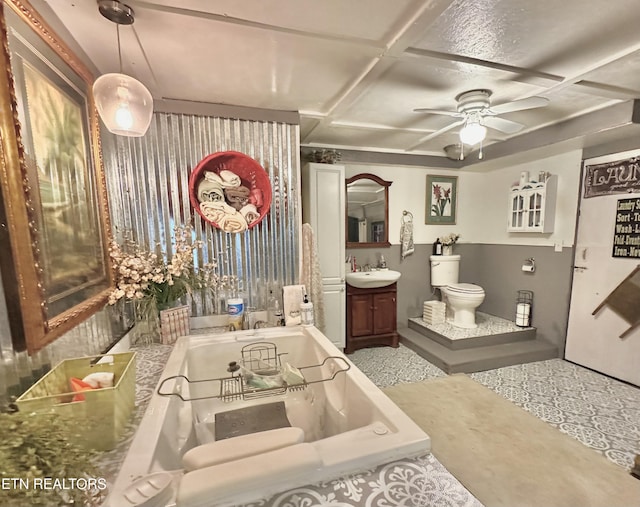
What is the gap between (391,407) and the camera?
42.7 inches

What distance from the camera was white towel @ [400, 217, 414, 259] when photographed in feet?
12.5

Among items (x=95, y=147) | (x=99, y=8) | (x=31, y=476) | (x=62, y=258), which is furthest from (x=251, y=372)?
(x=99, y=8)

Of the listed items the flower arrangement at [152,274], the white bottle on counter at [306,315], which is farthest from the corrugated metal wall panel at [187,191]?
the white bottle on counter at [306,315]

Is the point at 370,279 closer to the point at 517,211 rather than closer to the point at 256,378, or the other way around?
the point at 256,378

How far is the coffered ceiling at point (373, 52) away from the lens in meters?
1.25

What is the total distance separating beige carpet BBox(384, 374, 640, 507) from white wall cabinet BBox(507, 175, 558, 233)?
2034 millimetres

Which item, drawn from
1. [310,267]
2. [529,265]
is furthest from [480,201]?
[310,267]

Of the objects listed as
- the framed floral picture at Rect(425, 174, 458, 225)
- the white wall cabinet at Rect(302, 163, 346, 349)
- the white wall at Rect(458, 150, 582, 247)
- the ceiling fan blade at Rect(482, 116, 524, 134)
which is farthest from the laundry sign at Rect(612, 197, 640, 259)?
the white wall cabinet at Rect(302, 163, 346, 349)

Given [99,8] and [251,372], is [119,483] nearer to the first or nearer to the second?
[251,372]

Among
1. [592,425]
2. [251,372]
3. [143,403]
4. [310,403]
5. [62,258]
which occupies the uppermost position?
[62,258]

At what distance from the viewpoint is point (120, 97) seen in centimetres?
118

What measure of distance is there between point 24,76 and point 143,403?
123cm

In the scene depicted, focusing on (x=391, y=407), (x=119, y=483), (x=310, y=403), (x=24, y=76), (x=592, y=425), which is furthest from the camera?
(x=592, y=425)

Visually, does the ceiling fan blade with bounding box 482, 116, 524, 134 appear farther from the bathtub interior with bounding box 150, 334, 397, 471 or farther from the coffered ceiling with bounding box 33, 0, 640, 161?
the bathtub interior with bounding box 150, 334, 397, 471
